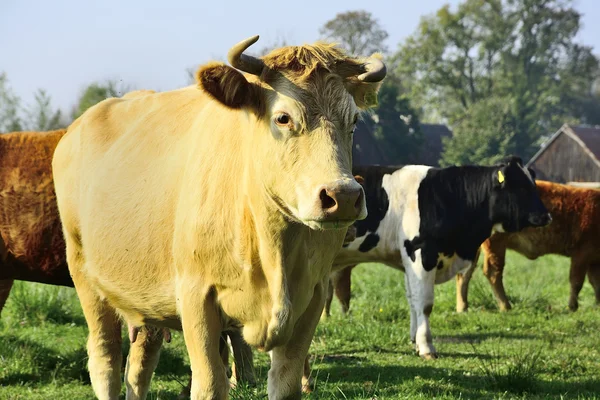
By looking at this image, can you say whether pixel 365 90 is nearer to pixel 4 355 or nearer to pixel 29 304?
pixel 4 355

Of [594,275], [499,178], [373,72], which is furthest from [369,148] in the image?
[373,72]

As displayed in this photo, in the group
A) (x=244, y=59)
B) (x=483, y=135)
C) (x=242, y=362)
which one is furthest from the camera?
(x=483, y=135)

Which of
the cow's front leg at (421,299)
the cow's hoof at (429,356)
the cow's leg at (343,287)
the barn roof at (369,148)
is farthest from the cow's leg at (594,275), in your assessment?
the barn roof at (369,148)

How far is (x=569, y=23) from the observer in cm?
6181

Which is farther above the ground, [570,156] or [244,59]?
[244,59]

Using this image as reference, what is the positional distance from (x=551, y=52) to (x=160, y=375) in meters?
61.1

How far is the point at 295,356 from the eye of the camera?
4.28 m

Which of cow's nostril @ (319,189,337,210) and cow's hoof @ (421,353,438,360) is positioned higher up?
cow's nostril @ (319,189,337,210)

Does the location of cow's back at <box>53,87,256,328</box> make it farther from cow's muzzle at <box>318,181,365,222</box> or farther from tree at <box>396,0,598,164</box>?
tree at <box>396,0,598,164</box>

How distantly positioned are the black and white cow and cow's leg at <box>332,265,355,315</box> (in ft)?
3.21

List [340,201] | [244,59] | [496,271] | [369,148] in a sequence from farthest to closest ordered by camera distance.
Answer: [369,148], [496,271], [244,59], [340,201]

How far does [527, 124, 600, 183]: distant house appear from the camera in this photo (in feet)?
185

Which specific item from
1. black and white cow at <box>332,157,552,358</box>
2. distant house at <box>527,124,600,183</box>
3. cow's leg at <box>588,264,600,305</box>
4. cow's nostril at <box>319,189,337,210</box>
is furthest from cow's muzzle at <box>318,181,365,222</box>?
distant house at <box>527,124,600,183</box>

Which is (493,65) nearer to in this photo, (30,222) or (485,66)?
(485,66)
